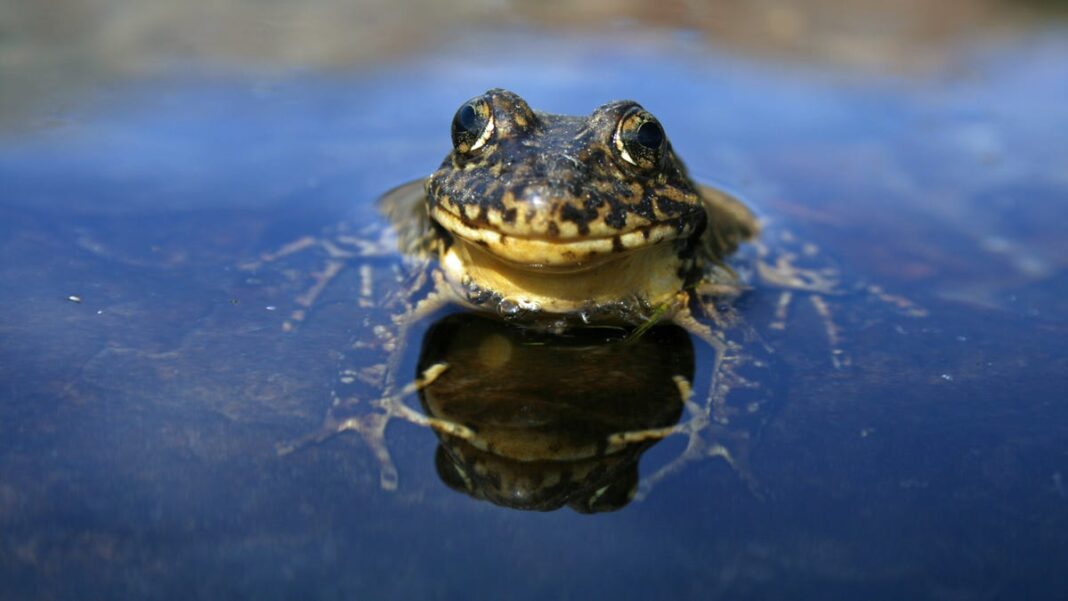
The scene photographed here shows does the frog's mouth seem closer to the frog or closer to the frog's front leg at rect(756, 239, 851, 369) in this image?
the frog

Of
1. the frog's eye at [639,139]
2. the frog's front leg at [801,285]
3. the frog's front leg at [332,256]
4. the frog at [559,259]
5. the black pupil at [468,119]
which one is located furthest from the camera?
the frog's front leg at [801,285]

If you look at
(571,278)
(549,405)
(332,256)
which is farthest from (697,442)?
(332,256)

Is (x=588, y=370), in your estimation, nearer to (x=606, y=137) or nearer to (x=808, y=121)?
(x=606, y=137)

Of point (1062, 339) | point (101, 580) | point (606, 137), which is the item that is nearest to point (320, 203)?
point (606, 137)

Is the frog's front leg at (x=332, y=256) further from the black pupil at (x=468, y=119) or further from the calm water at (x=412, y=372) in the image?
the black pupil at (x=468, y=119)

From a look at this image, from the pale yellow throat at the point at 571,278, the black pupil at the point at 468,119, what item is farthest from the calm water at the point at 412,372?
the black pupil at the point at 468,119

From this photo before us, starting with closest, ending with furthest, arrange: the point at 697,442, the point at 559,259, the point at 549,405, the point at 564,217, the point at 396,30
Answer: the point at 697,442, the point at 549,405, the point at 564,217, the point at 559,259, the point at 396,30

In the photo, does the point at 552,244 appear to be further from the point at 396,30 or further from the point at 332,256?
the point at 396,30
